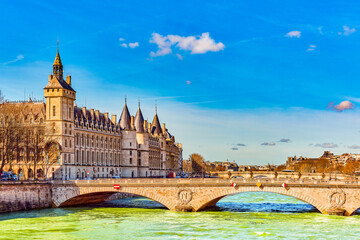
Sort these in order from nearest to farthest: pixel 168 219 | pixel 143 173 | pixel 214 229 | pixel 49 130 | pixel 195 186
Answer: pixel 214 229
pixel 168 219
pixel 195 186
pixel 49 130
pixel 143 173

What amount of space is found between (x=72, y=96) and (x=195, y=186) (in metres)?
44.4

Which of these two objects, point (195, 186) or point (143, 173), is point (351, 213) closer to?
point (195, 186)

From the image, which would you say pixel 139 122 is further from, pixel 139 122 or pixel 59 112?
pixel 59 112

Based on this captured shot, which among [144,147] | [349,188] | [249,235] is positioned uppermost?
[144,147]

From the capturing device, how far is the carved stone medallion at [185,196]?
60.5 metres

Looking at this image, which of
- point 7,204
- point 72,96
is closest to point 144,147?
point 72,96

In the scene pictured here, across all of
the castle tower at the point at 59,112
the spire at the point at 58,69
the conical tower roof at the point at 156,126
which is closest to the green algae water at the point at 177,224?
the castle tower at the point at 59,112

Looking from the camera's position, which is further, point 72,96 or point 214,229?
point 72,96

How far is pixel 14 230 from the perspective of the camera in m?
48.3

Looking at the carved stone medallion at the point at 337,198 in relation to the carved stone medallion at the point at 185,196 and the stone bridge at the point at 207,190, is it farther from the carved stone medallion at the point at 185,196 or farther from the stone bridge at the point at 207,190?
the carved stone medallion at the point at 185,196

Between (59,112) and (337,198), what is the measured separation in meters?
56.1

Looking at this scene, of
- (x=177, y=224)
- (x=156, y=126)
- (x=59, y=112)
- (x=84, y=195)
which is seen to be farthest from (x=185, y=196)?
(x=156, y=126)

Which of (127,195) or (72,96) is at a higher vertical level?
(72,96)

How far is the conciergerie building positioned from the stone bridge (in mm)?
20376
